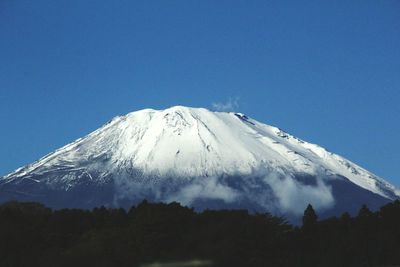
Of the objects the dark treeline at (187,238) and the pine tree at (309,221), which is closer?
the dark treeline at (187,238)

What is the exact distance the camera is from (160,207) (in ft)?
256

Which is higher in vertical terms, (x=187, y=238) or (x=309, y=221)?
(x=309, y=221)

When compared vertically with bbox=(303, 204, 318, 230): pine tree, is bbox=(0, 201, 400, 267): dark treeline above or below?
below

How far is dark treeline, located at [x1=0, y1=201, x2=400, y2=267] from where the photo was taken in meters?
60.2

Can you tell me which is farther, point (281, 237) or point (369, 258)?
point (281, 237)

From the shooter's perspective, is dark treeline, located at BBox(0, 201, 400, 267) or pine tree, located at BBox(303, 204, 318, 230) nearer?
dark treeline, located at BBox(0, 201, 400, 267)

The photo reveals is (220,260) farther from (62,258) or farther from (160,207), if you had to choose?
(160,207)

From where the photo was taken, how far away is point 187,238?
62.3 m

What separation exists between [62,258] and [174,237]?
15.5 meters

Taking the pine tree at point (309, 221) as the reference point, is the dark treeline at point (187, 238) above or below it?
below

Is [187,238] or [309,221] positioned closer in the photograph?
[187,238]

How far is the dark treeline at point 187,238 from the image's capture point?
60156 millimetres

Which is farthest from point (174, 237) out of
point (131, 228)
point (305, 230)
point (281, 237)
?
point (305, 230)

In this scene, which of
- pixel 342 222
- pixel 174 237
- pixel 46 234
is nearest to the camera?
pixel 174 237
